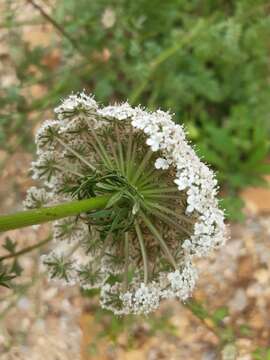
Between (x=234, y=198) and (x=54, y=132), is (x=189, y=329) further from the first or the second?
(x=54, y=132)

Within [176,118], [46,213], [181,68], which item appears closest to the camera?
[46,213]

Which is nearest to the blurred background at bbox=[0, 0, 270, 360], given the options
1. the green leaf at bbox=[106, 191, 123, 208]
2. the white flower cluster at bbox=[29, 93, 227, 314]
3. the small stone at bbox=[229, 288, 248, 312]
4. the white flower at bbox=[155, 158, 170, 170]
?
the small stone at bbox=[229, 288, 248, 312]

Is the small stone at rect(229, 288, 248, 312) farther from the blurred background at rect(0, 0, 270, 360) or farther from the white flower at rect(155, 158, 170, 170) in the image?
the white flower at rect(155, 158, 170, 170)

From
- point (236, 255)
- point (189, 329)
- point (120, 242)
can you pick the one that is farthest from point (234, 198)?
point (120, 242)

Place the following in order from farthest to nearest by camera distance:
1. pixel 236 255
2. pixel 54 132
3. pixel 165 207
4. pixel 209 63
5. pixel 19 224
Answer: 1. pixel 209 63
2. pixel 236 255
3. pixel 54 132
4. pixel 165 207
5. pixel 19 224

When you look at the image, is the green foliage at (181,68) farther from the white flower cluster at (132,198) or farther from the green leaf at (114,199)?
the green leaf at (114,199)

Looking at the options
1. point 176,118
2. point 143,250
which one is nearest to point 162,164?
point 143,250

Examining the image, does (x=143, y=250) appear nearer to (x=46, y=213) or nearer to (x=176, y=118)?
(x=46, y=213)
